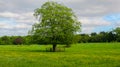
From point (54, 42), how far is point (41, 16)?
317 inches

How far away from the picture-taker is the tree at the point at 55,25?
3036 inches

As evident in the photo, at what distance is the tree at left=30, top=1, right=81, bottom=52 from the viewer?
253ft

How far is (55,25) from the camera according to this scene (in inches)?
3071

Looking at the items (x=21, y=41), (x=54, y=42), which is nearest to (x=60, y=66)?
(x=54, y=42)

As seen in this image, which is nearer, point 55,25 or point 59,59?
point 59,59

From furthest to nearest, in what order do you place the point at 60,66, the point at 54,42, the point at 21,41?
the point at 21,41 < the point at 54,42 < the point at 60,66

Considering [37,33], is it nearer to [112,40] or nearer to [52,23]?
[52,23]

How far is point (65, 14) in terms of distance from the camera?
79.2 meters

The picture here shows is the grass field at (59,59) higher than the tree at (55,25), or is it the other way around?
the tree at (55,25)

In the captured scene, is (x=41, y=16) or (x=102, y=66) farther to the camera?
(x=41, y=16)

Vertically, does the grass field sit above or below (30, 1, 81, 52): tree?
below

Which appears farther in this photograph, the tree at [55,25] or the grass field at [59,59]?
the tree at [55,25]

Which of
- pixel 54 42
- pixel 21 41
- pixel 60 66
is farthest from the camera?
pixel 21 41

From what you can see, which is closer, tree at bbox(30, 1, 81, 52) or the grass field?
the grass field
